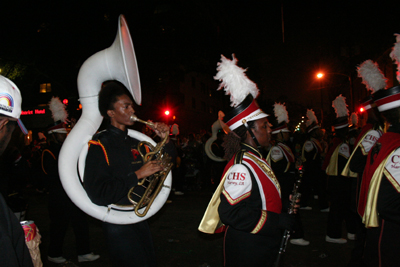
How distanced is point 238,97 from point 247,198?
882 mm

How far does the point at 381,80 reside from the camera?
423 cm

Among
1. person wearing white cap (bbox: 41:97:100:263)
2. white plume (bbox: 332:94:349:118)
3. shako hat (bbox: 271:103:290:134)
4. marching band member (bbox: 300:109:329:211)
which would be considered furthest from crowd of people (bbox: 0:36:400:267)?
white plume (bbox: 332:94:349:118)

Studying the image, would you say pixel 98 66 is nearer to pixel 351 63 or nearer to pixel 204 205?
pixel 204 205

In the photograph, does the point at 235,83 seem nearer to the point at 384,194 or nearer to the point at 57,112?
the point at 384,194

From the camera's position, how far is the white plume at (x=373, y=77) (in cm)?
424

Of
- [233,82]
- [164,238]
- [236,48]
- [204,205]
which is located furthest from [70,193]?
[236,48]

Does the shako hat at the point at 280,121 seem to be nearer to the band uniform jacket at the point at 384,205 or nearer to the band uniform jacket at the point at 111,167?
the band uniform jacket at the point at 384,205

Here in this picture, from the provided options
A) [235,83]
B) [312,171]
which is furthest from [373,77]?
[312,171]

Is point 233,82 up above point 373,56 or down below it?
below

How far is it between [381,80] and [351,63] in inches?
638

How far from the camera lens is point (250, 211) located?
82.5 inches

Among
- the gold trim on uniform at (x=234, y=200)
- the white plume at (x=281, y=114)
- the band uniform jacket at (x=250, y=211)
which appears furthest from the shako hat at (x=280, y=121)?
the gold trim on uniform at (x=234, y=200)

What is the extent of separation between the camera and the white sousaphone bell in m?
2.45

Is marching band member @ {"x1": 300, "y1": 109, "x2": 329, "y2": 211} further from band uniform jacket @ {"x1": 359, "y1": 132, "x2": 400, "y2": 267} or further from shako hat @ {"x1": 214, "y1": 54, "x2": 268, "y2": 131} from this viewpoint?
shako hat @ {"x1": 214, "y1": 54, "x2": 268, "y2": 131}
